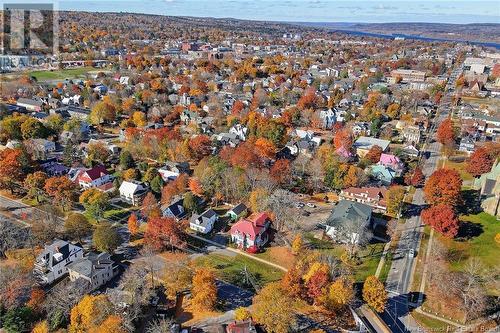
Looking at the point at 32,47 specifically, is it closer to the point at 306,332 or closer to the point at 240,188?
the point at 240,188

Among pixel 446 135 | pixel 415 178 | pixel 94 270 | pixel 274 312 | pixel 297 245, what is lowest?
pixel 94 270

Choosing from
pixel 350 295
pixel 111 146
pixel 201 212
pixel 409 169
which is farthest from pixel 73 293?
pixel 409 169

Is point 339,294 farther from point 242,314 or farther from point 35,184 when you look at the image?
point 35,184

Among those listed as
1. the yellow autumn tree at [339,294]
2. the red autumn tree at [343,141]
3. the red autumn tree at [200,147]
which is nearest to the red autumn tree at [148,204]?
the red autumn tree at [200,147]

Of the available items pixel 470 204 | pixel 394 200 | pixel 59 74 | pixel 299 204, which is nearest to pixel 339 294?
pixel 299 204

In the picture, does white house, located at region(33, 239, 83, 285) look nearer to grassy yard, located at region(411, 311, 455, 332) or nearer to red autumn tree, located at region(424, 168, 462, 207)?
grassy yard, located at region(411, 311, 455, 332)
